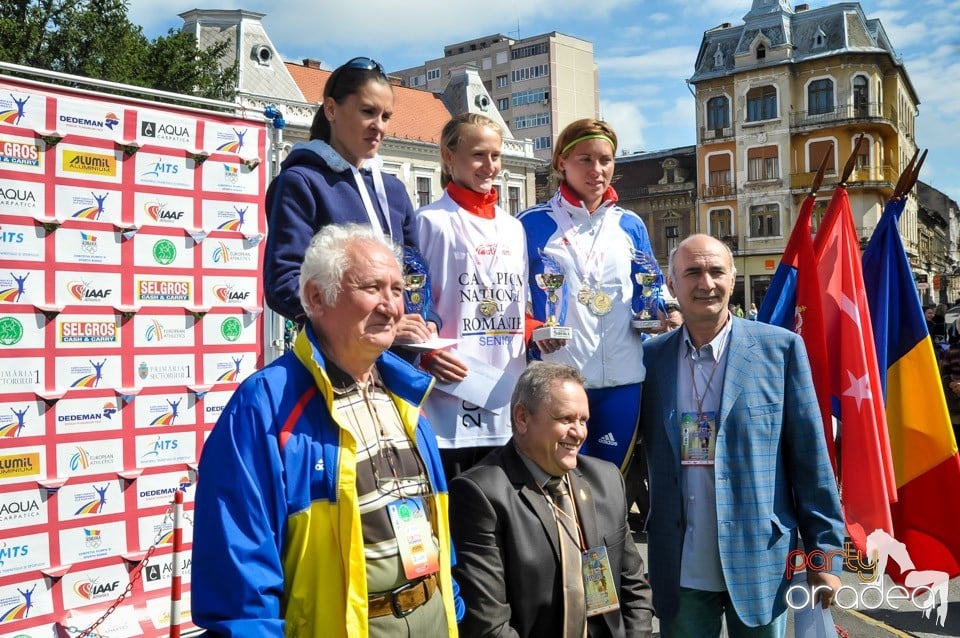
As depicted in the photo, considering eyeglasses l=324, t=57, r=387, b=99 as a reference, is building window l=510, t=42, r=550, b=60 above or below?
above

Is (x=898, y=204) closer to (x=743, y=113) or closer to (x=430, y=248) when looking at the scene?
(x=430, y=248)

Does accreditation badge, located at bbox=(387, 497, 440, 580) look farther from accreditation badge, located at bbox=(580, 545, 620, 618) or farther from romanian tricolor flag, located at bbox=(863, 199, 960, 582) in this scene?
romanian tricolor flag, located at bbox=(863, 199, 960, 582)

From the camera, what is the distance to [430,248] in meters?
3.30

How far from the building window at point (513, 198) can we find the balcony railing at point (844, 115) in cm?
1636

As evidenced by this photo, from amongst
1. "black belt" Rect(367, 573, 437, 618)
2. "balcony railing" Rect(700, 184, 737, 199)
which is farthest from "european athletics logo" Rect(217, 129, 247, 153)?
"balcony railing" Rect(700, 184, 737, 199)

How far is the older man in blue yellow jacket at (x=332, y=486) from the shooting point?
6.46 ft

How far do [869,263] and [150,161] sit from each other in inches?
178

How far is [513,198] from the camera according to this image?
41344 mm

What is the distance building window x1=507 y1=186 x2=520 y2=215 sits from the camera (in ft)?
133

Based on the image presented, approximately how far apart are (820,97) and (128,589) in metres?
47.8

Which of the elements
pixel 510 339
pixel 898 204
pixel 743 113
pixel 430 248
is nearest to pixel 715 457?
pixel 510 339

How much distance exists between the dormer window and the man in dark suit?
4992 cm

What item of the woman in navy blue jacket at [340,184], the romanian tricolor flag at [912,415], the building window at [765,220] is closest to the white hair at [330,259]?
the woman in navy blue jacket at [340,184]

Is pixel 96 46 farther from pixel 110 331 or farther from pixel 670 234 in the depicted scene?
pixel 670 234
